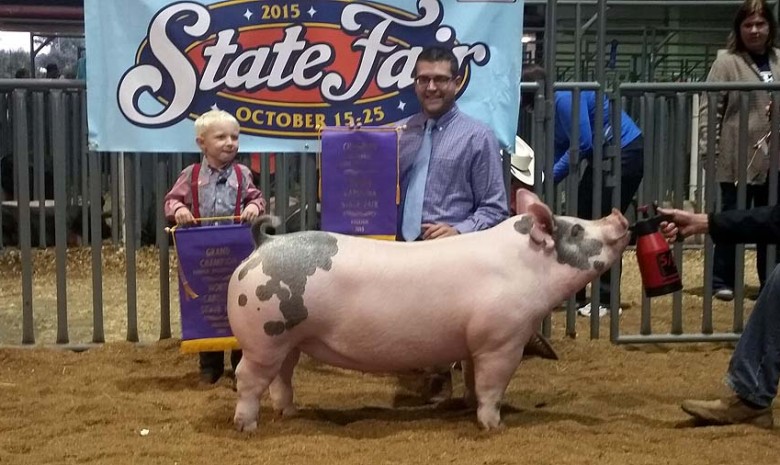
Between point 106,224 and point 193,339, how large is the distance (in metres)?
5.55

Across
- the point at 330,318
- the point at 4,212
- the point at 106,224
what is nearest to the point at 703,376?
the point at 330,318

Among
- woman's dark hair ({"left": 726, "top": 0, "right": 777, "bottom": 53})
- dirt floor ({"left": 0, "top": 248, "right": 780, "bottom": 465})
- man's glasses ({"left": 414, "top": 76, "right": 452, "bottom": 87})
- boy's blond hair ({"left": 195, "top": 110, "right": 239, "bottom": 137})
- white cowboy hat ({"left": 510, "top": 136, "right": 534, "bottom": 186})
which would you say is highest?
woman's dark hair ({"left": 726, "top": 0, "right": 777, "bottom": 53})

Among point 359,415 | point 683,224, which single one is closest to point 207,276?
point 359,415

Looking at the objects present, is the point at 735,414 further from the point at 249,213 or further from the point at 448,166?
the point at 249,213

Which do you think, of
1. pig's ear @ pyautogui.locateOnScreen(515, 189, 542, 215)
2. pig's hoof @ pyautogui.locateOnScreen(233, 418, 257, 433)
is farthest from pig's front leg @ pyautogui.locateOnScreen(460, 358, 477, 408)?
pig's hoof @ pyautogui.locateOnScreen(233, 418, 257, 433)

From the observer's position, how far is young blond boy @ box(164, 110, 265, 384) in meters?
3.93

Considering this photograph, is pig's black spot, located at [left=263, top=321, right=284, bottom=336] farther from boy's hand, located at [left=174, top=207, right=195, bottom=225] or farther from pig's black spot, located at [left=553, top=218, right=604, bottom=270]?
pig's black spot, located at [left=553, top=218, right=604, bottom=270]

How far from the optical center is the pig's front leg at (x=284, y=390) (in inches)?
138

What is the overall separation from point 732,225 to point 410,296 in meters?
1.20

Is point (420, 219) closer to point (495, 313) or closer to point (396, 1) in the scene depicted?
point (495, 313)

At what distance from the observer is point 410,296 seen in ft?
10.7

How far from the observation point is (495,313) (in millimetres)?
3258

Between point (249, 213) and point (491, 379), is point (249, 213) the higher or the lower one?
the higher one

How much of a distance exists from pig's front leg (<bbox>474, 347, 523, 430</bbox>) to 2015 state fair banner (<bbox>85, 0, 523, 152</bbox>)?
155 centimetres
